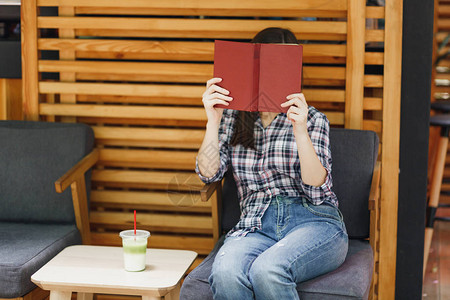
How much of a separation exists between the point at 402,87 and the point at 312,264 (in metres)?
1.19

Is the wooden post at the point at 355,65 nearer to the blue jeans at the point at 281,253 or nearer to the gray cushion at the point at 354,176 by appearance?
the gray cushion at the point at 354,176

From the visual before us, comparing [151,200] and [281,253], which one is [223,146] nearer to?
[281,253]

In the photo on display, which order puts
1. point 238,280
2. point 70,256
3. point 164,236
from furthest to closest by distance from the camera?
point 164,236 < point 70,256 < point 238,280

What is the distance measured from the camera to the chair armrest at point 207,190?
2.30 metres

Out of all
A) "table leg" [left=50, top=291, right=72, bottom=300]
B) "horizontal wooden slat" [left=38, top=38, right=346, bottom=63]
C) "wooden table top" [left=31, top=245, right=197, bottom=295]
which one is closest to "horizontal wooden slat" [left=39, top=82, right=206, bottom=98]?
"horizontal wooden slat" [left=38, top=38, right=346, bottom=63]

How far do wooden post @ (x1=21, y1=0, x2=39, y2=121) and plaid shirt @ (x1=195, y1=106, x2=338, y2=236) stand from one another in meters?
1.19

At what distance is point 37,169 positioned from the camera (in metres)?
2.78

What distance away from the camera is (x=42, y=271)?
6.75ft

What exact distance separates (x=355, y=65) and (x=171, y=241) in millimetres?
1276

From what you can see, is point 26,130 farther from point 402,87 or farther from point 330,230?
point 402,87

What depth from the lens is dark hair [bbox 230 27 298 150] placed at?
228 centimetres

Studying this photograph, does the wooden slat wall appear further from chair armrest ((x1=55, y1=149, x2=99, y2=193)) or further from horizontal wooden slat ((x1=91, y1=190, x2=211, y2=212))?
chair armrest ((x1=55, y1=149, x2=99, y2=193))

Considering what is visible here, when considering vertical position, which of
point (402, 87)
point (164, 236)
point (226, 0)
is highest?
point (226, 0)

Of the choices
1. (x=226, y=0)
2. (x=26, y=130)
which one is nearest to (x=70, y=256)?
(x=26, y=130)
